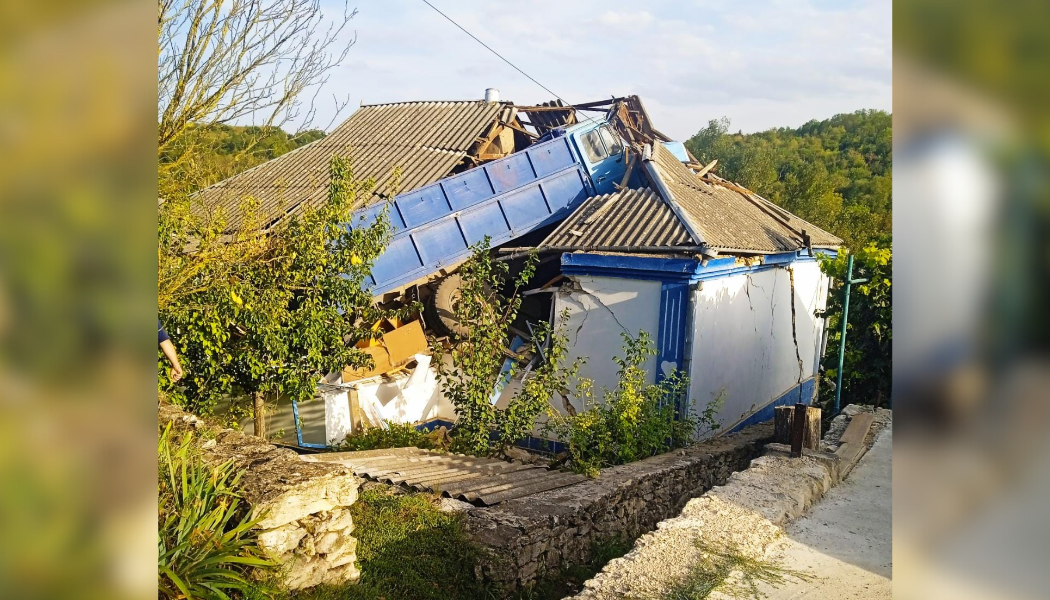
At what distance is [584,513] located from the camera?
5281mm

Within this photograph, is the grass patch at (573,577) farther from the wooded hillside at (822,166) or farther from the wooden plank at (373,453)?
the wooded hillside at (822,166)

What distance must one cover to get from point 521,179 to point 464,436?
5.54 metres

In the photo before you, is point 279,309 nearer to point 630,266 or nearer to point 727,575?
point 630,266

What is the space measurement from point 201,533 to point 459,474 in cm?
294

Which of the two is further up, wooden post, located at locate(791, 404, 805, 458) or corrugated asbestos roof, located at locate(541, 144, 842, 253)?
corrugated asbestos roof, located at locate(541, 144, 842, 253)

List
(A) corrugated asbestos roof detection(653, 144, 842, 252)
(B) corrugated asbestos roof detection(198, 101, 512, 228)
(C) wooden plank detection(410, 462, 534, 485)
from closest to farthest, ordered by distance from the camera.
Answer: (C) wooden plank detection(410, 462, 534, 485), (A) corrugated asbestos roof detection(653, 144, 842, 252), (B) corrugated asbestos roof detection(198, 101, 512, 228)

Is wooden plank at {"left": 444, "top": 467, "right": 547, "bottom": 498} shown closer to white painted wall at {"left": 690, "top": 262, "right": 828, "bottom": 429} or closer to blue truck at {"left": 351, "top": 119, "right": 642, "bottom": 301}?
white painted wall at {"left": 690, "top": 262, "right": 828, "bottom": 429}

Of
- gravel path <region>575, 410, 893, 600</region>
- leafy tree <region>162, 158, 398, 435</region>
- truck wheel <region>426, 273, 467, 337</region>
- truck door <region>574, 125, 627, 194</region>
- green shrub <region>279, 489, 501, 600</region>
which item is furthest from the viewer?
truck door <region>574, 125, 627, 194</region>

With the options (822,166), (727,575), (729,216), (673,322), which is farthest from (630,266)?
(822,166)

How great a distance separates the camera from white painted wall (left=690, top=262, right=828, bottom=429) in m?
9.59

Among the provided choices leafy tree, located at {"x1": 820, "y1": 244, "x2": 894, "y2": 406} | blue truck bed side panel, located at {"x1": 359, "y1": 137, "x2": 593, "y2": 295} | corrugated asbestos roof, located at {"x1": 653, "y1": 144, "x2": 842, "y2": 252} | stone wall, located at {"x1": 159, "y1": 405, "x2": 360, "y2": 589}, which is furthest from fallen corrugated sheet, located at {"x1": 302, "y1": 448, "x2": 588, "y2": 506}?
corrugated asbestos roof, located at {"x1": 653, "y1": 144, "x2": 842, "y2": 252}

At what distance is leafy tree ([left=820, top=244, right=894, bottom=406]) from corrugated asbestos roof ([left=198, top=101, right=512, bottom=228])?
21.8ft
